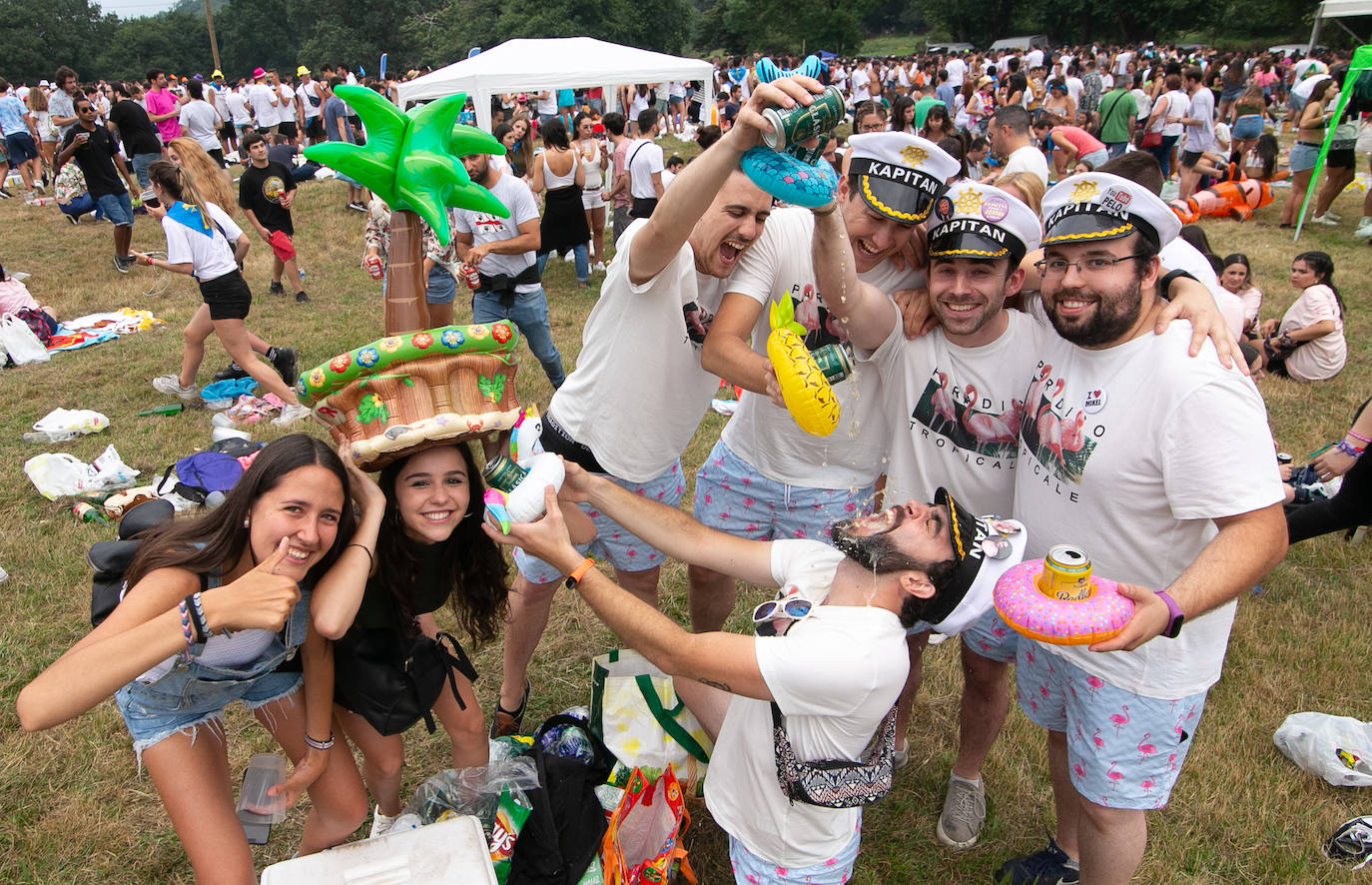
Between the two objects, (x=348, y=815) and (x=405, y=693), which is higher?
(x=405, y=693)

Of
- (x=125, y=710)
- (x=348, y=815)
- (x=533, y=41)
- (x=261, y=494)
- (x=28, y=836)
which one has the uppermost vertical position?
(x=533, y=41)

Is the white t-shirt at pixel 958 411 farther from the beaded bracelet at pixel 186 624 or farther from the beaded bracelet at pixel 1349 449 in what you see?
the beaded bracelet at pixel 1349 449

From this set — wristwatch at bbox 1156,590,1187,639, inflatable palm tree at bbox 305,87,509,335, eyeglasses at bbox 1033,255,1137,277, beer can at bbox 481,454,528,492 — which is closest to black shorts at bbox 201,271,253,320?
inflatable palm tree at bbox 305,87,509,335

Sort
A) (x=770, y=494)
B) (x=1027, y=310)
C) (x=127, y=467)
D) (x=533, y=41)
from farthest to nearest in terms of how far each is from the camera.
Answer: (x=533, y=41)
(x=127, y=467)
(x=770, y=494)
(x=1027, y=310)

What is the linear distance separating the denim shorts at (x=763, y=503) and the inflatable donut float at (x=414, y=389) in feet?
3.72

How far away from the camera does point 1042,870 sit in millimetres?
3170

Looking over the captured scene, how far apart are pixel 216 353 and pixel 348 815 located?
7322 mm

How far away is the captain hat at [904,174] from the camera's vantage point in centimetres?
263

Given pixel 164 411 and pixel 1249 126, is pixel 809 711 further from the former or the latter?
pixel 1249 126

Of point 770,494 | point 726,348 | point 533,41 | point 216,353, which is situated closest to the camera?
point 726,348

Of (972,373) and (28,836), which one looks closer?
(972,373)

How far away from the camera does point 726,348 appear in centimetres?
278

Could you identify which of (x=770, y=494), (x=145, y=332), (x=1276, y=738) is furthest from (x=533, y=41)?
(x=1276, y=738)

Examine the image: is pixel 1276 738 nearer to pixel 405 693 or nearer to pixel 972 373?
pixel 972 373
